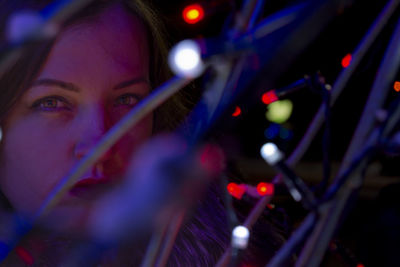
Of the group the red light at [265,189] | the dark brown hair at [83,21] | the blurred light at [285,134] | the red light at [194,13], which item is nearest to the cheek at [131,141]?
the dark brown hair at [83,21]

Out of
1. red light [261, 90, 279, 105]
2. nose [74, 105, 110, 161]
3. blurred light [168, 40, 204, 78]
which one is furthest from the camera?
nose [74, 105, 110, 161]

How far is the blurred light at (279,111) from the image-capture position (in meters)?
1.47

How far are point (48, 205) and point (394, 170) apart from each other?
1.19m

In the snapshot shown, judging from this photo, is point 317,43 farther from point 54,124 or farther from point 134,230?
point 134,230

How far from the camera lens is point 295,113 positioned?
145 centimetres

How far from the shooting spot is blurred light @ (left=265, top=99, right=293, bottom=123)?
4.81 ft

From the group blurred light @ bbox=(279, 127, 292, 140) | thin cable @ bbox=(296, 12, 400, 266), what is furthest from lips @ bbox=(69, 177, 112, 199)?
blurred light @ bbox=(279, 127, 292, 140)

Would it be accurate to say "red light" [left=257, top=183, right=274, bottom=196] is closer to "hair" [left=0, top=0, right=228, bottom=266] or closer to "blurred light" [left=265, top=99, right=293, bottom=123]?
"hair" [left=0, top=0, right=228, bottom=266]

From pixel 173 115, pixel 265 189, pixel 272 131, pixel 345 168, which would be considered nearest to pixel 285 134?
pixel 272 131

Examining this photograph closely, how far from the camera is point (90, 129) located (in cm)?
70

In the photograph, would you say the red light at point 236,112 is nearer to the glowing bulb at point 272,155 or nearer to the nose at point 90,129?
the glowing bulb at point 272,155

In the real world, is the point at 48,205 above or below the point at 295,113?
below

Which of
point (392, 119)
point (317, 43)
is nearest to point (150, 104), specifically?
point (392, 119)

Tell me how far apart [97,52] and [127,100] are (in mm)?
106
